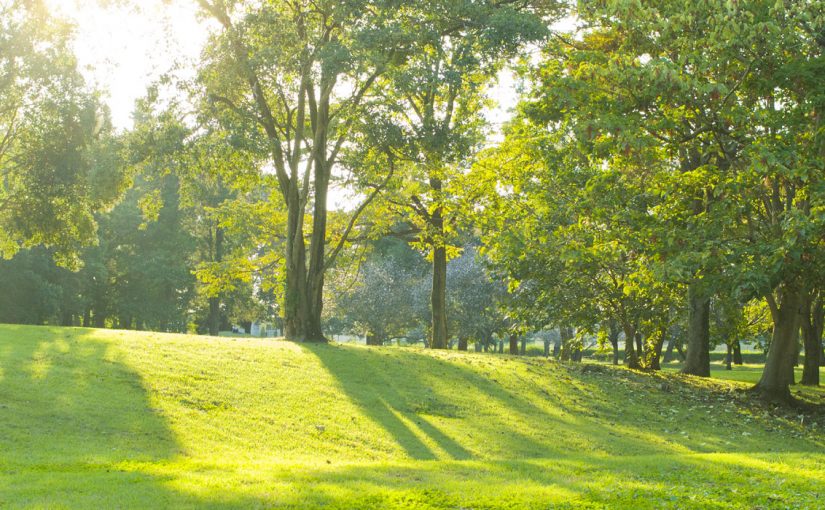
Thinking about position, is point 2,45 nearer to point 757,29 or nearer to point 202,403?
point 202,403

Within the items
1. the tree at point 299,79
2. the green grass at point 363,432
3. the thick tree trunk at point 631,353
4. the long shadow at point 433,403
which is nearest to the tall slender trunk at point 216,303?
the tree at point 299,79

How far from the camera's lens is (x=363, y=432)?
1670 centimetres

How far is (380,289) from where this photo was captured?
55250 millimetres

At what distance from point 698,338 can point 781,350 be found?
22.1 ft

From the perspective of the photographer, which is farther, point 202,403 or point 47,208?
point 47,208

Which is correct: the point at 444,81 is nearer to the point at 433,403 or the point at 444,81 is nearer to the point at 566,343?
the point at 433,403

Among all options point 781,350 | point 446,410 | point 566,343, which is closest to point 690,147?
point 446,410

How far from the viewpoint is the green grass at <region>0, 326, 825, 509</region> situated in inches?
386

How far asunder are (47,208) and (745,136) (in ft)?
114

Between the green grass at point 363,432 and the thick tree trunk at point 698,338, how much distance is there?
123 inches

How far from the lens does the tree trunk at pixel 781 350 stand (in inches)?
933

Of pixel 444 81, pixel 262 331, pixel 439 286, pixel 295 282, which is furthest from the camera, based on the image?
pixel 262 331

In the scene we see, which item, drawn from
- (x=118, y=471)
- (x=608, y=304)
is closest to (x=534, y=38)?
(x=608, y=304)

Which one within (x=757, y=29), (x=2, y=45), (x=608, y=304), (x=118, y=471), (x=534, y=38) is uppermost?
(x=2, y=45)
